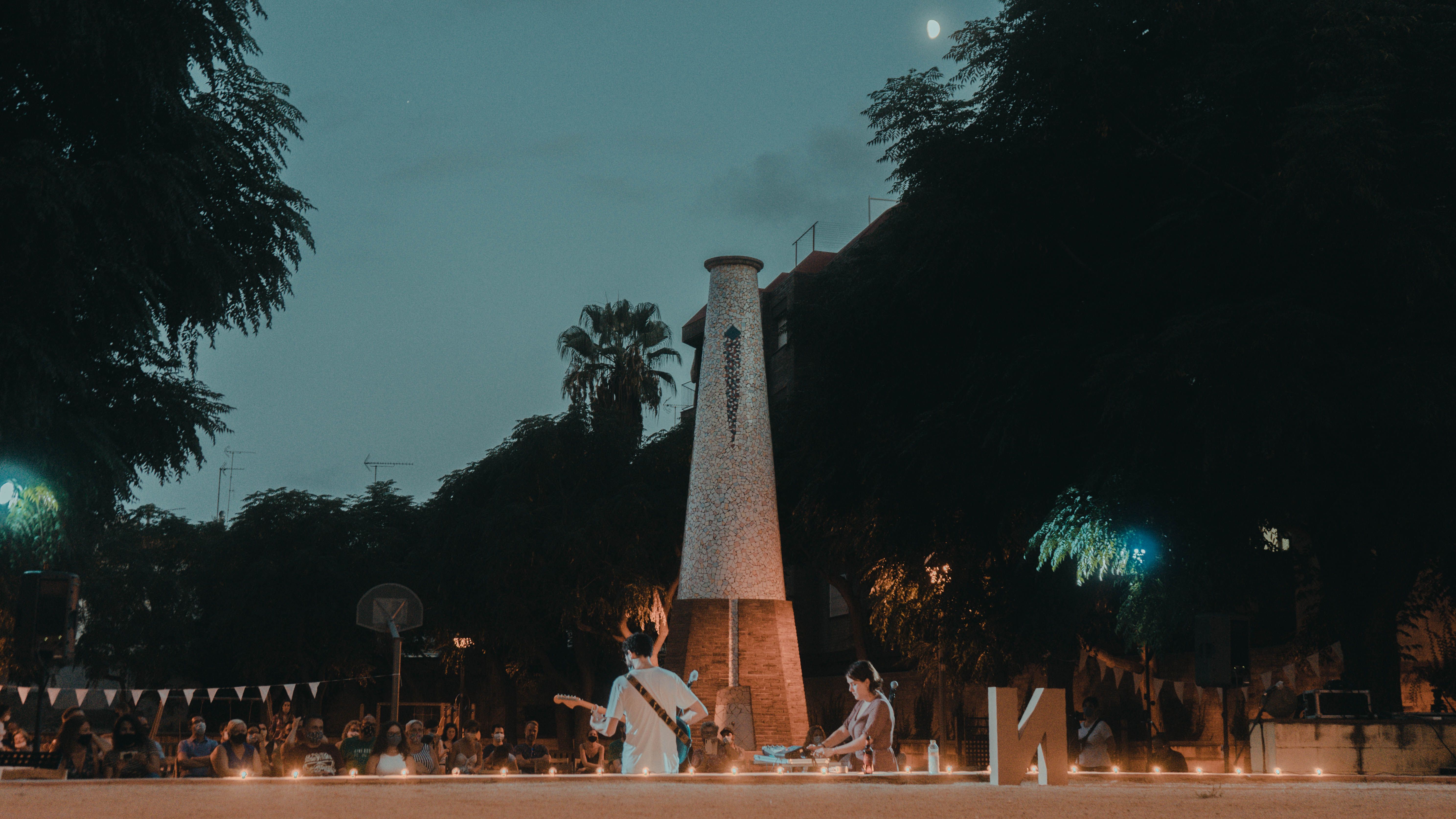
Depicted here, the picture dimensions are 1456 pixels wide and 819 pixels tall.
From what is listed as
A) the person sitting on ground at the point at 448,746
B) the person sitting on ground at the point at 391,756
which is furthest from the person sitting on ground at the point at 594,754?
the person sitting on ground at the point at 391,756

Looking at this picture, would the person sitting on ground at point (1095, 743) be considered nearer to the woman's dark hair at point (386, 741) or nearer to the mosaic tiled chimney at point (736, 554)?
the woman's dark hair at point (386, 741)

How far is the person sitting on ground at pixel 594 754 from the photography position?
16.3 metres

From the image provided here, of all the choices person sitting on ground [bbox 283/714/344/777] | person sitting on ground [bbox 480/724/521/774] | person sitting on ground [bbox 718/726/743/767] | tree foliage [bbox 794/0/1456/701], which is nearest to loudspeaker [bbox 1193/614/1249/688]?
tree foliage [bbox 794/0/1456/701]

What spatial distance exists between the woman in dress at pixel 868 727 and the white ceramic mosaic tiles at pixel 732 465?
44.7 feet

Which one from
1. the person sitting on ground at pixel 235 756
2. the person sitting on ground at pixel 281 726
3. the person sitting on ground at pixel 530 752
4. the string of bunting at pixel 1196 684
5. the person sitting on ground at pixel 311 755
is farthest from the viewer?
the person sitting on ground at pixel 281 726

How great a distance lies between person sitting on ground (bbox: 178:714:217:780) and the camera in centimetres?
1216

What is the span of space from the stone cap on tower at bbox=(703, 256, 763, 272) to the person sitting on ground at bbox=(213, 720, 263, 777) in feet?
44.7

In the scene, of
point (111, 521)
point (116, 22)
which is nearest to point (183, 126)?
point (116, 22)

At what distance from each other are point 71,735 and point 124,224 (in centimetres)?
551

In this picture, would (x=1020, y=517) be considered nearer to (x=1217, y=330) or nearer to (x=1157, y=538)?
(x=1157, y=538)

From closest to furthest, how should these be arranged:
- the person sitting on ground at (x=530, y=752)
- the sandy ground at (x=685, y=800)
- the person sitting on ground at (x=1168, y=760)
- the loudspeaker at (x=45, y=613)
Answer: the sandy ground at (x=685, y=800), the loudspeaker at (x=45, y=613), the person sitting on ground at (x=1168, y=760), the person sitting on ground at (x=530, y=752)

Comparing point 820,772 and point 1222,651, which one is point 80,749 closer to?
point 820,772

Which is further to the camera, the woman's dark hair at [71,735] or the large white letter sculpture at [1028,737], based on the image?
the woman's dark hair at [71,735]

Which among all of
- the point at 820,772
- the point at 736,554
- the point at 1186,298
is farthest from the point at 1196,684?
the point at 820,772
